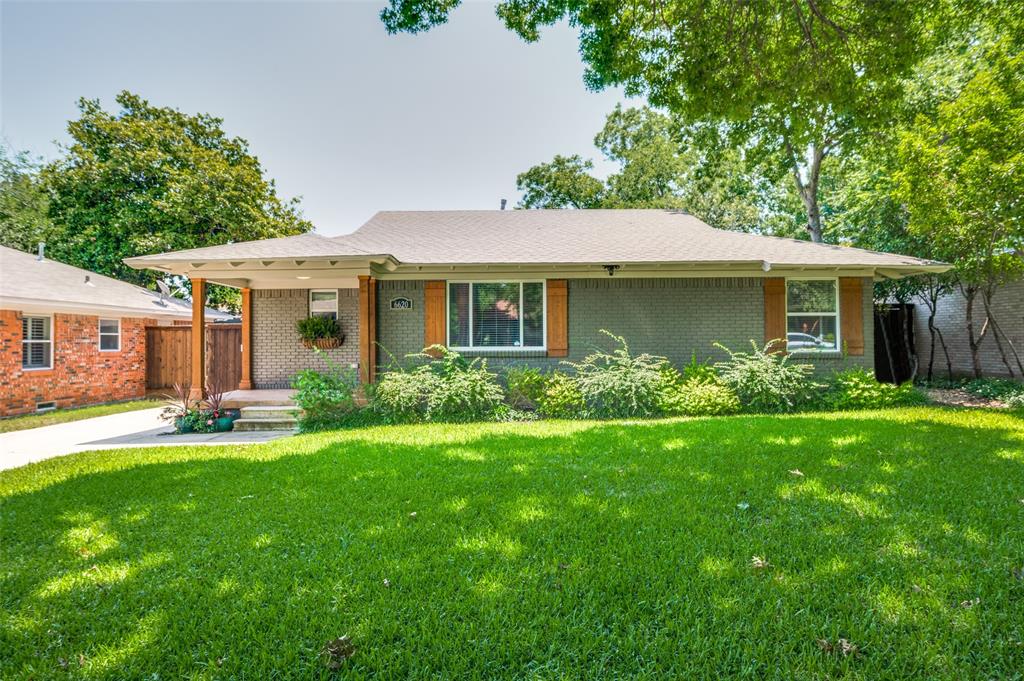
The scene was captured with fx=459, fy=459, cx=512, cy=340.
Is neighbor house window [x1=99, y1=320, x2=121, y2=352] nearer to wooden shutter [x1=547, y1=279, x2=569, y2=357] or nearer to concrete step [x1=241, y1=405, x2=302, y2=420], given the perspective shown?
concrete step [x1=241, y1=405, x2=302, y2=420]

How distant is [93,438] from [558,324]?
8692 mm

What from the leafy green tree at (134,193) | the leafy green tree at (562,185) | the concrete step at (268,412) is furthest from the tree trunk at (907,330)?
the leafy green tree at (134,193)

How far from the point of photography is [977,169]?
784 centimetres

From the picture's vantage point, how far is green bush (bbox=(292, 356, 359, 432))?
843 cm

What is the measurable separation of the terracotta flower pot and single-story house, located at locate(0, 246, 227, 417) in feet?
19.3

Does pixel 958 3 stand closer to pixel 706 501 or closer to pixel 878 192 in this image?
pixel 878 192

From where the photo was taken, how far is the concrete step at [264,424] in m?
8.77

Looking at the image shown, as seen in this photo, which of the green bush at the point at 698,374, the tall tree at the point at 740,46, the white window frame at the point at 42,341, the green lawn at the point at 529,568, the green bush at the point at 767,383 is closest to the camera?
the green lawn at the point at 529,568

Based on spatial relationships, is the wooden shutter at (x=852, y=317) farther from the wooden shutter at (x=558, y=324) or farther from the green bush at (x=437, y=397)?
the green bush at (x=437, y=397)

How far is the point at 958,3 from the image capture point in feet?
23.2

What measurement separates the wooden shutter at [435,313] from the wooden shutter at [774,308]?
6987 mm

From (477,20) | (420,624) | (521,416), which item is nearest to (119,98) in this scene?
(477,20)

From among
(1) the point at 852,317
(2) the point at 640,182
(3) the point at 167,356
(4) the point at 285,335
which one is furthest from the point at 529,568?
(2) the point at 640,182

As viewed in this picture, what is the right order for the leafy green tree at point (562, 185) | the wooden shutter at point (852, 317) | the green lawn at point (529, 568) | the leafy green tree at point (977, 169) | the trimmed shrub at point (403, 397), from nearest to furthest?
the green lawn at point (529, 568) < the leafy green tree at point (977, 169) < the trimmed shrub at point (403, 397) < the wooden shutter at point (852, 317) < the leafy green tree at point (562, 185)
